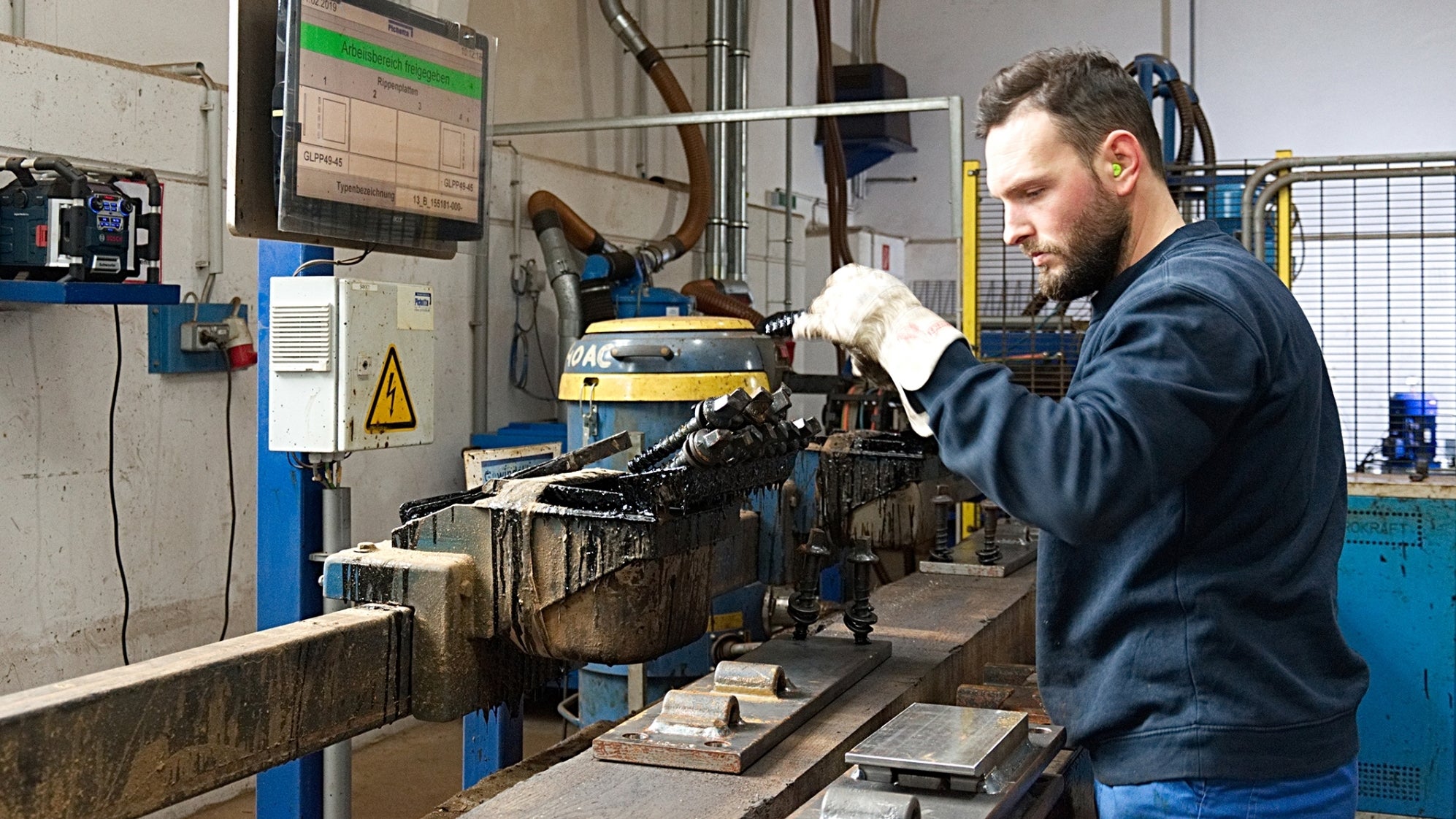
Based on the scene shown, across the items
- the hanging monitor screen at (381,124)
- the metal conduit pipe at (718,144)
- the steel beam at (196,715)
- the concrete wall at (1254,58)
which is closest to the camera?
the steel beam at (196,715)

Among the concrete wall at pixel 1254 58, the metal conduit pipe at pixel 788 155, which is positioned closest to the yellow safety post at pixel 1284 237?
the metal conduit pipe at pixel 788 155

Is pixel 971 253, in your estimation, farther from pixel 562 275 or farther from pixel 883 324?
pixel 883 324

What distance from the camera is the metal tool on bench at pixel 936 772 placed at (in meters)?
1.19

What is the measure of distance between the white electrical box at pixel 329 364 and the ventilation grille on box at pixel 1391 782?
108 inches

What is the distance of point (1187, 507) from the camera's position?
116cm

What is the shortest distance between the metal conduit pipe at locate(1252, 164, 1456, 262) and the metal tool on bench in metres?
2.22

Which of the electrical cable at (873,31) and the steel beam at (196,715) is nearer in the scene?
the steel beam at (196,715)

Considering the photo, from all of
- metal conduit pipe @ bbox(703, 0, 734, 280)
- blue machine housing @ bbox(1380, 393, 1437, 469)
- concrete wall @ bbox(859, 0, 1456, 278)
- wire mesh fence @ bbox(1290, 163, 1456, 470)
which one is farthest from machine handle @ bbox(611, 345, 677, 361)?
wire mesh fence @ bbox(1290, 163, 1456, 470)

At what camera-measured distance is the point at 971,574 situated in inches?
101

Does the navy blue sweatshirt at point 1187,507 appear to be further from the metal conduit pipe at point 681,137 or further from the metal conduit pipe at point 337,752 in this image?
the metal conduit pipe at point 681,137

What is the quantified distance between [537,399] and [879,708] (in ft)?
11.6

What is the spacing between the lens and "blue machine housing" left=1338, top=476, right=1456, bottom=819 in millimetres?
3359

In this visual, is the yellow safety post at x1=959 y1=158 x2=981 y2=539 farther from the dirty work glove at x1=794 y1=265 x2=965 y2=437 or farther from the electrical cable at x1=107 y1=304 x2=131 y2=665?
the dirty work glove at x1=794 y1=265 x2=965 y2=437

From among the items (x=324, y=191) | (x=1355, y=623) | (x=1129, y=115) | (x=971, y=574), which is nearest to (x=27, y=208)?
(x=324, y=191)
